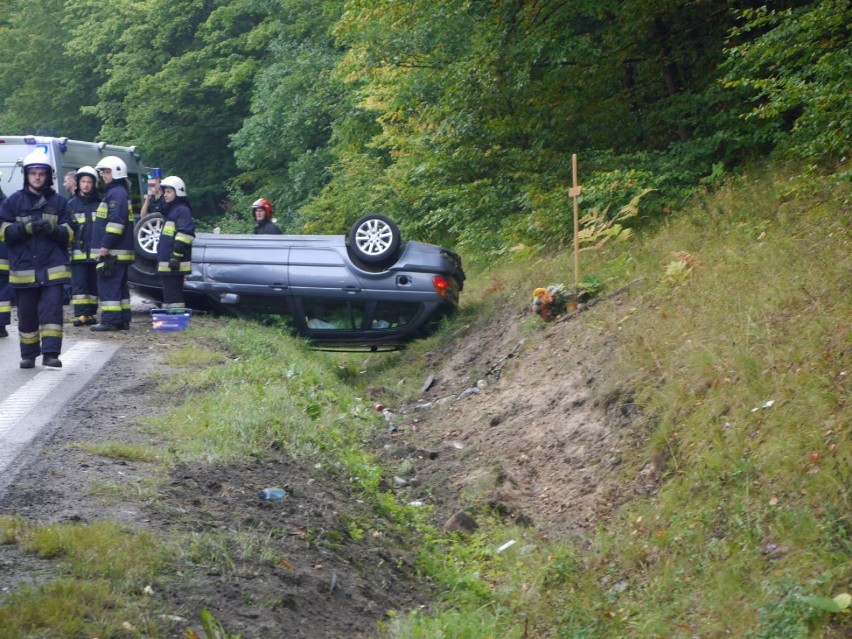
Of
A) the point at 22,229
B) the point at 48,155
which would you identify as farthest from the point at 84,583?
the point at 48,155

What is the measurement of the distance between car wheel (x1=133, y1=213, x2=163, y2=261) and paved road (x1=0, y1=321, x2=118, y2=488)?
218 centimetres

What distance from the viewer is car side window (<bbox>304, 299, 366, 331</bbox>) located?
13289 millimetres

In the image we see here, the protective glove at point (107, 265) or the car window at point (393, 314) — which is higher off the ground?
the protective glove at point (107, 265)

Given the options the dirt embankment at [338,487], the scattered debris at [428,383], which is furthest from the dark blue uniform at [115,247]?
the scattered debris at [428,383]

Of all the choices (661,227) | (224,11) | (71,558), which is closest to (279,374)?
(661,227)

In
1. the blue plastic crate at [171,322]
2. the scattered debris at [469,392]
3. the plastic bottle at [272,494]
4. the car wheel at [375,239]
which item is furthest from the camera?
the car wheel at [375,239]

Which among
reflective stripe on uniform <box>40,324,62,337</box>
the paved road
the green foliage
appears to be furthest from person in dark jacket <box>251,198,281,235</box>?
the green foliage

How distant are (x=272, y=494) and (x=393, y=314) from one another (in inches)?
278

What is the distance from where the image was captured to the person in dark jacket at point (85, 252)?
12461 millimetres

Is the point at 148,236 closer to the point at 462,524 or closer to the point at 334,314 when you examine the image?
the point at 334,314

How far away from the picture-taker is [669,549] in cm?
591

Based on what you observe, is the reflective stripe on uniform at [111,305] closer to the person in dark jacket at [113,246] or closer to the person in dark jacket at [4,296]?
the person in dark jacket at [113,246]

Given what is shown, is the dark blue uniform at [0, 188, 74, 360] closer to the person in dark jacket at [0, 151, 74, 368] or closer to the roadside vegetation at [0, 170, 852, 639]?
the person in dark jacket at [0, 151, 74, 368]

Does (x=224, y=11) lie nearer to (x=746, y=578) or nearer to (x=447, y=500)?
(x=447, y=500)
